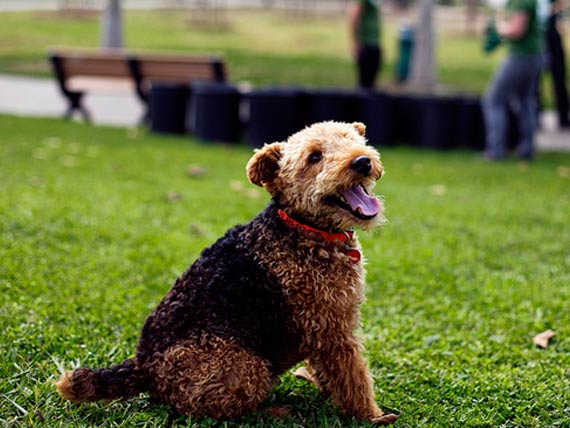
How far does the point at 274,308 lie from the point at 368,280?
7.04 ft

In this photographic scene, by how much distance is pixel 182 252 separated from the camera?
5398 millimetres

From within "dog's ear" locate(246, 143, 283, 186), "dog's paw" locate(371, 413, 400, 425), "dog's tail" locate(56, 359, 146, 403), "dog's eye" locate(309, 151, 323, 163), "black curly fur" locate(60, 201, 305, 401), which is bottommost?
"dog's paw" locate(371, 413, 400, 425)

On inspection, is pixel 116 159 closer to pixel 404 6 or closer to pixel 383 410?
pixel 383 410

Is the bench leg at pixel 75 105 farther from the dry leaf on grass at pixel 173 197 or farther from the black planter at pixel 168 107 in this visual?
the dry leaf on grass at pixel 173 197

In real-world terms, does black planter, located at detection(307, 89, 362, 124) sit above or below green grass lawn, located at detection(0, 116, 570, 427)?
above

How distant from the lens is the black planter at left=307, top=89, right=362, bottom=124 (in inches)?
433

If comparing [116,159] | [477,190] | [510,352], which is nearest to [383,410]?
[510,352]

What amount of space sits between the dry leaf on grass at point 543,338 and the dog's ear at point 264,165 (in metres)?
2.00

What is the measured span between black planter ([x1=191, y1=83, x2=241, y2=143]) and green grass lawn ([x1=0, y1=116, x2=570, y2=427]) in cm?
197

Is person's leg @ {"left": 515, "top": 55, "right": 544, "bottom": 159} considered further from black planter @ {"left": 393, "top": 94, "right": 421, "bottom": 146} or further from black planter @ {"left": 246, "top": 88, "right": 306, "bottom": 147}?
black planter @ {"left": 246, "top": 88, "right": 306, "bottom": 147}

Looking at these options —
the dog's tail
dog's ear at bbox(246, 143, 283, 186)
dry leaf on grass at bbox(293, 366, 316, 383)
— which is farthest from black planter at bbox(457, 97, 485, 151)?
the dog's tail

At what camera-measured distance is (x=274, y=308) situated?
3049mm

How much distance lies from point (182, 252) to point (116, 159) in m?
4.07

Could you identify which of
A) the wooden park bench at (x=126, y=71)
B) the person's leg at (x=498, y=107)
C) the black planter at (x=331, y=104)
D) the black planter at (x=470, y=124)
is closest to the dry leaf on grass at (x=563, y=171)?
the person's leg at (x=498, y=107)
